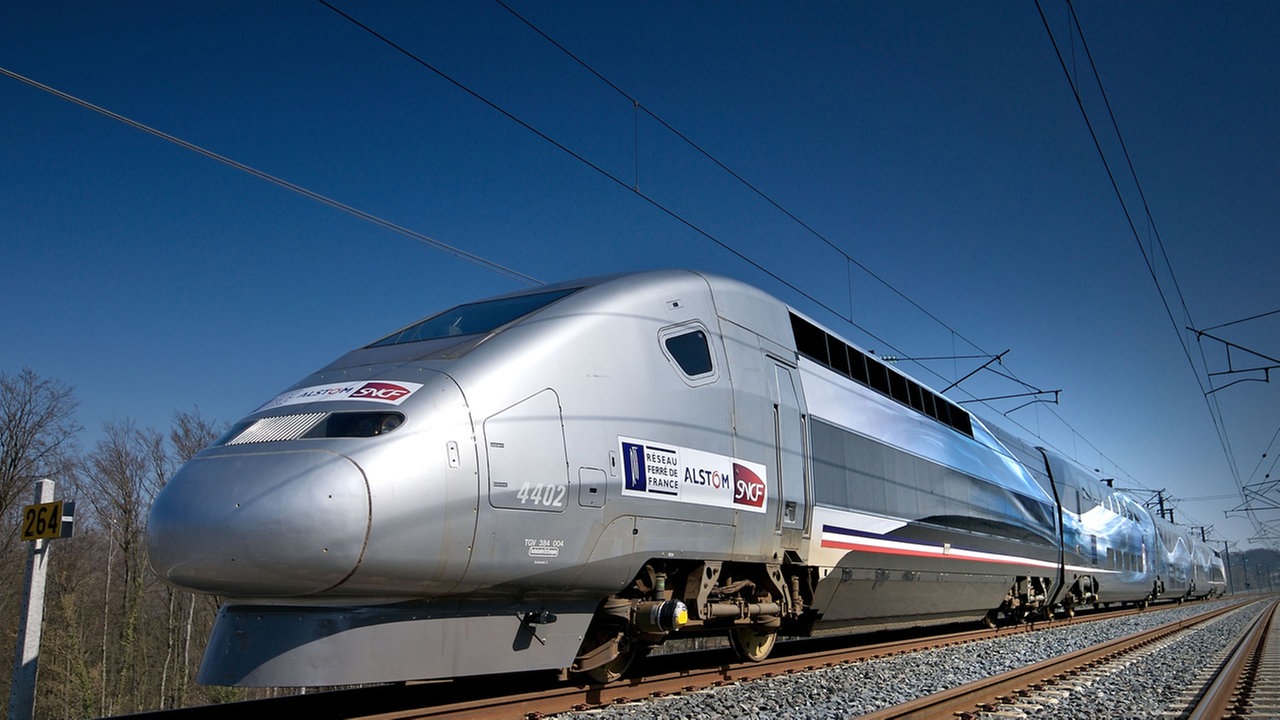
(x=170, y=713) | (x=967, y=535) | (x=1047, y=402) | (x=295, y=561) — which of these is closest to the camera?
(x=295, y=561)

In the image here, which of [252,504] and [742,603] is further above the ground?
[252,504]

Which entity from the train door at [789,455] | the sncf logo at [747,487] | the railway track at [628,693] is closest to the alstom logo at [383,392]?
the railway track at [628,693]

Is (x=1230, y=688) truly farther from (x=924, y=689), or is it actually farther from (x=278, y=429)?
(x=278, y=429)

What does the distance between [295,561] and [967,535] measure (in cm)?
1081

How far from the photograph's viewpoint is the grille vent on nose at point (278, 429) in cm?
520

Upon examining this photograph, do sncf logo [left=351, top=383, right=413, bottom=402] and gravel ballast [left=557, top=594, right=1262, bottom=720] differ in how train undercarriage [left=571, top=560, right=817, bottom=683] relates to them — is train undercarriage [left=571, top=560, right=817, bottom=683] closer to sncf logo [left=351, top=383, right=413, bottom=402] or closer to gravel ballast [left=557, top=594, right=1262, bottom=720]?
gravel ballast [left=557, top=594, right=1262, bottom=720]

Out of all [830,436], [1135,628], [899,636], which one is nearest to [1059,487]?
[1135,628]

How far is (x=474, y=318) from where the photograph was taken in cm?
695

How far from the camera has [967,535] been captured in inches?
514

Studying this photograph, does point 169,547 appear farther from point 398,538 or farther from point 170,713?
point 170,713

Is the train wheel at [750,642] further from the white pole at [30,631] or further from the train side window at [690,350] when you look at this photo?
the white pole at [30,631]

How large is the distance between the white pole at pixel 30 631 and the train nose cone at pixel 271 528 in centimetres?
304

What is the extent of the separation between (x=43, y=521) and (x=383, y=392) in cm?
418

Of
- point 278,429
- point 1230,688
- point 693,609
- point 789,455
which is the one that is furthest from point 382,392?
point 1230,688
